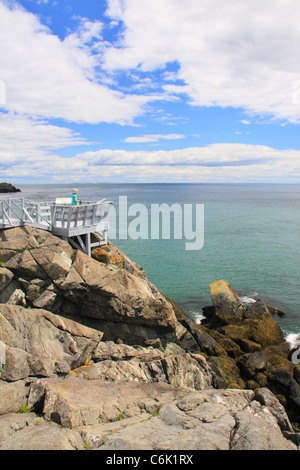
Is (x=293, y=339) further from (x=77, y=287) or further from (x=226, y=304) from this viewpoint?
(x=77, y=287)

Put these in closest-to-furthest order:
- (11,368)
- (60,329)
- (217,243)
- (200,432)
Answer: (200,432)
(11,368)
(60,329)
(217,243)

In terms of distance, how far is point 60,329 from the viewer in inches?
566

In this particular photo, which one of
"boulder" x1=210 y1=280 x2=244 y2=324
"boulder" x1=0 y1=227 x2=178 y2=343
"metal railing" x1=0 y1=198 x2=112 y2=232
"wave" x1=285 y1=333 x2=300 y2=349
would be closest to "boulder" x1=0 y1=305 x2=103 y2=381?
"boulder" x1=0 y1=227 x2=178 y2=343

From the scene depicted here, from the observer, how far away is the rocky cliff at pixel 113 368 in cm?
896

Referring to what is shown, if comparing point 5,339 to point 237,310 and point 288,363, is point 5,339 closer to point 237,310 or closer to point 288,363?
point 288,363

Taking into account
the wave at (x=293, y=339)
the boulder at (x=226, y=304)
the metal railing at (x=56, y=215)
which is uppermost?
the metal railing at (x=56, y=215)

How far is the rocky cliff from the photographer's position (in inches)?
353

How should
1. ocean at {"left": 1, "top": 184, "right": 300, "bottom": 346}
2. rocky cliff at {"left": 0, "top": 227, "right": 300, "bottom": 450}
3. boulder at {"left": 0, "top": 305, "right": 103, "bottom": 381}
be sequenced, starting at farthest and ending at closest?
ocean at {"left": 1, "top": 184, "right": 300, "bottom": 346}
boulder at {"left": 0, "top": 305, "right": 103, "bottom": 381}
rocky cliff at {"left": 0, "top": 227, "right": 300, "bottom": 450}

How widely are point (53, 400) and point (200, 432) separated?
4545mm

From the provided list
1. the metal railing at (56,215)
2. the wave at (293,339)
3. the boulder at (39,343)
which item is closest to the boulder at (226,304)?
the wave at (293,339)

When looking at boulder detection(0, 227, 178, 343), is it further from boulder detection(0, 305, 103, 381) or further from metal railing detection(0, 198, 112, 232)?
boulder detection(0, 305, 103, 381)

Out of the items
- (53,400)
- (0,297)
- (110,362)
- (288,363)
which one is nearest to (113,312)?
(110,362)

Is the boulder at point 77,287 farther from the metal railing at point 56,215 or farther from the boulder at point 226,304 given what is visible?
the boulder at point 226,304

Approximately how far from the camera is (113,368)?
14133mm
